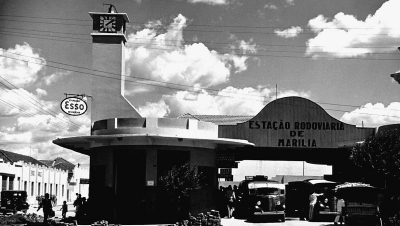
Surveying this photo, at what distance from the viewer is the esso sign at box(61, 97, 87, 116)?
109 ft

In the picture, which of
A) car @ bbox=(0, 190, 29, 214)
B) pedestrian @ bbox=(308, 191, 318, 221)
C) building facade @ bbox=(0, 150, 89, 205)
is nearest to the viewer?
pedestrian @ bbox=(308, 191, 318, 221)

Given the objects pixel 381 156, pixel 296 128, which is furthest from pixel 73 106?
pixel 381 156

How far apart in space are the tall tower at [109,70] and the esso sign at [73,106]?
232 cm

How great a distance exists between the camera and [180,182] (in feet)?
91.6

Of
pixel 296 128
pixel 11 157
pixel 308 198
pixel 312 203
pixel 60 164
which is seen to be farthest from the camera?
pixel 60 164

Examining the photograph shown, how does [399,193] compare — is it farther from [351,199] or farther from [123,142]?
[123,142]

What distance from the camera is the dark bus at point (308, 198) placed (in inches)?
1173

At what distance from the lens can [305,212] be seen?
32.2 meters

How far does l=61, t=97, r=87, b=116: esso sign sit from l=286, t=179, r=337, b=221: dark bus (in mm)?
13566

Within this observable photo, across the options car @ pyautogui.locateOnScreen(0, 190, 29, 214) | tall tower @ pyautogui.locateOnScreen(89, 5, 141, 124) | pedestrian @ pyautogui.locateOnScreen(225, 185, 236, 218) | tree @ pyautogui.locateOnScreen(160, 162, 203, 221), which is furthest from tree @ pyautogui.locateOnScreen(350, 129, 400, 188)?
car @ pyautogui.locateOnScreen(0, 190, 29, 214)

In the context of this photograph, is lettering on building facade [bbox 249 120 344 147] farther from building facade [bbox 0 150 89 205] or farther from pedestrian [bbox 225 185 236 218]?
building facade [bbox 0 150 89 205]

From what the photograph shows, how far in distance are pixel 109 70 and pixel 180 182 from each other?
11.5 meters

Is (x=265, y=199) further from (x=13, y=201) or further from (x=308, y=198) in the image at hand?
(x=13, y=201)

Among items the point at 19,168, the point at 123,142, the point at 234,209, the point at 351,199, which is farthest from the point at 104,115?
the point at 19,168
